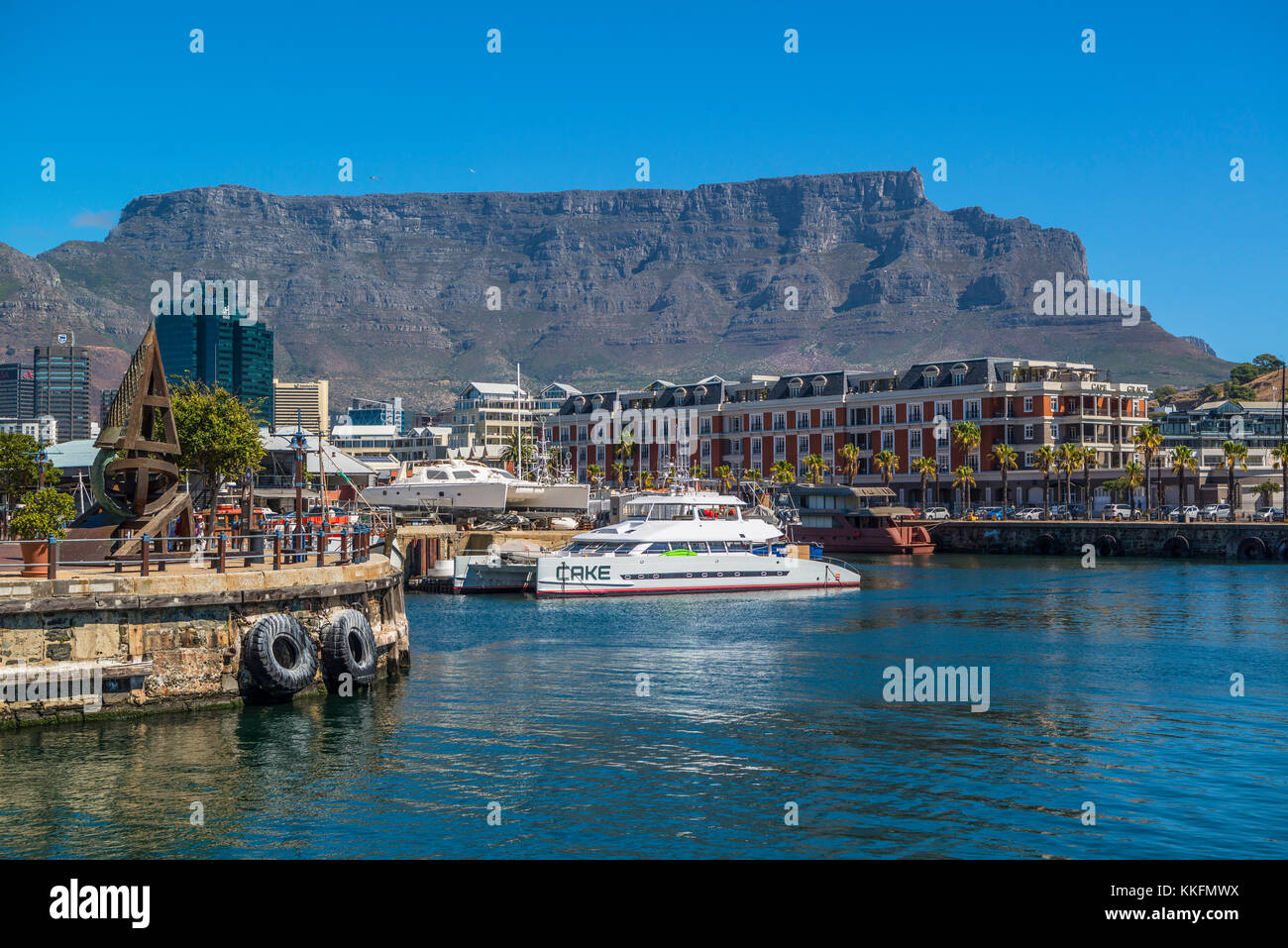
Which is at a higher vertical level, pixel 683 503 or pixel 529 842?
pixel 683 503

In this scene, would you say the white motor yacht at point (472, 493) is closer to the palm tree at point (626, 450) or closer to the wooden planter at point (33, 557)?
the palm tree at point (626, 450)

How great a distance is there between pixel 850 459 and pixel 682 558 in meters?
78.7

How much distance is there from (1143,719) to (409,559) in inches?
2005

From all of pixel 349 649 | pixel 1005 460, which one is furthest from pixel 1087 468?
pixel 349 649

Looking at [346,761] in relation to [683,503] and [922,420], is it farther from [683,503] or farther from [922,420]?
[922,420]

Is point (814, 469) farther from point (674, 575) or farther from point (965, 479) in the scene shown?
point (674, 575)

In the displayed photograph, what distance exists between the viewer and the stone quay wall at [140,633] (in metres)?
24.7

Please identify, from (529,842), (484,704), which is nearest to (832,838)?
(529,842)

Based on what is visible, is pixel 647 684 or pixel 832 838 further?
pixel 647 684

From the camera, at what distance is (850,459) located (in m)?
139

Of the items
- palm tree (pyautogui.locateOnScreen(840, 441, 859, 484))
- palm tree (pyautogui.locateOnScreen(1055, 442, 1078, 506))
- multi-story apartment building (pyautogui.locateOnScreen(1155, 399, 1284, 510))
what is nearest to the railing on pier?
palm tree (pyautogui.locateOnScreen(1055, 442, 1078, 506))

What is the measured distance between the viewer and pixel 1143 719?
29.0m

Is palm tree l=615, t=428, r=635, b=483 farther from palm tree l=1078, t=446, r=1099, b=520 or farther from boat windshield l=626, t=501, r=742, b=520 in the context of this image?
boat windshield l=626, t=501, r=742, b=520

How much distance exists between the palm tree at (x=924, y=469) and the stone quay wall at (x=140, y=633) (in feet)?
353
